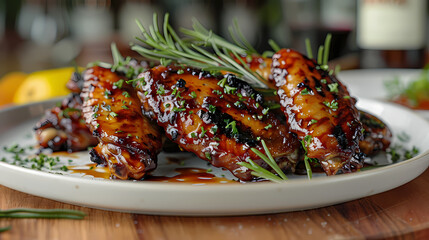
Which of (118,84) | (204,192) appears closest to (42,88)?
(118,84)

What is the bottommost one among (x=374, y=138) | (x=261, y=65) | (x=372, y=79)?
(x=372, y=79)

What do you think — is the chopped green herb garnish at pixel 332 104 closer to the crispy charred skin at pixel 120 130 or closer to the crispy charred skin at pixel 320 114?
the crispy charred skin at pixel 320 114

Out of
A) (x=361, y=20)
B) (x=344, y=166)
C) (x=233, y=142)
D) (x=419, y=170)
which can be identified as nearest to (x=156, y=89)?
(x=233, y=142)

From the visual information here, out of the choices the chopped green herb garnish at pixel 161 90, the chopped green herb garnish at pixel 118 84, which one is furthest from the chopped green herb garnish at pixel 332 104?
the chopped green herb garnish at pixel 118 84

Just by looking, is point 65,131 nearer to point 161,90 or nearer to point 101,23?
point 161,90

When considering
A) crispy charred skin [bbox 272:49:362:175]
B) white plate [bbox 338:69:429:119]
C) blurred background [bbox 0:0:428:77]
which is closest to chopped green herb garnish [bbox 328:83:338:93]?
crispy charred skin [bbox 272:49:362:175]

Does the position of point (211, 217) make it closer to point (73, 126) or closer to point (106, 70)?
point (106, 70)
